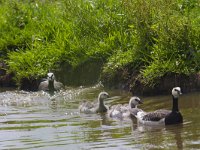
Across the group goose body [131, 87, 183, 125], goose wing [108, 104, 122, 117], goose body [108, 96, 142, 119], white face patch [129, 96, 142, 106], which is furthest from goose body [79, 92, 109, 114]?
goose body [131, 87, 183, 125]

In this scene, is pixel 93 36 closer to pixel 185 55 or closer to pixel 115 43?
pixel 115 43

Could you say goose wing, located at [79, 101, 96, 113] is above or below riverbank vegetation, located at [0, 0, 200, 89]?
below

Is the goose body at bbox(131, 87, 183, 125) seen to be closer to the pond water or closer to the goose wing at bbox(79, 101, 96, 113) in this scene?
the pond water

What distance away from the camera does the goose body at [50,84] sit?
1783cm

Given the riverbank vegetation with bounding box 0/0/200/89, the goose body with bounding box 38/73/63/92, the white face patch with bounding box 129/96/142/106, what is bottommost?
the white face patch with bounding box 129/96/142/106

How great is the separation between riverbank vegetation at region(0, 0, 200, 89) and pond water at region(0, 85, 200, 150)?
2.45 ft

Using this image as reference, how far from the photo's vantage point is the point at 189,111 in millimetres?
13523

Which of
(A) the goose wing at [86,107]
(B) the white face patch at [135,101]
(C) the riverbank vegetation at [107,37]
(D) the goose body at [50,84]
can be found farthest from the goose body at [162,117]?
(D) the goose body at [50,84]

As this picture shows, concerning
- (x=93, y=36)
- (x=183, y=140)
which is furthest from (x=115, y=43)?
(x=183, y=140)

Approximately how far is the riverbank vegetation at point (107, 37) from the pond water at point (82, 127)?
0.75 m

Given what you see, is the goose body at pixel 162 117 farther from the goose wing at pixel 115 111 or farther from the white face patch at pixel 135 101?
the white face patch at pixel 135 101

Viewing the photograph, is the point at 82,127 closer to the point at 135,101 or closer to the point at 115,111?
the point at 115,111

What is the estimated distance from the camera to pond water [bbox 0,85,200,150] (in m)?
11.1

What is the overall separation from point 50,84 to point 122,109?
14.6ft
